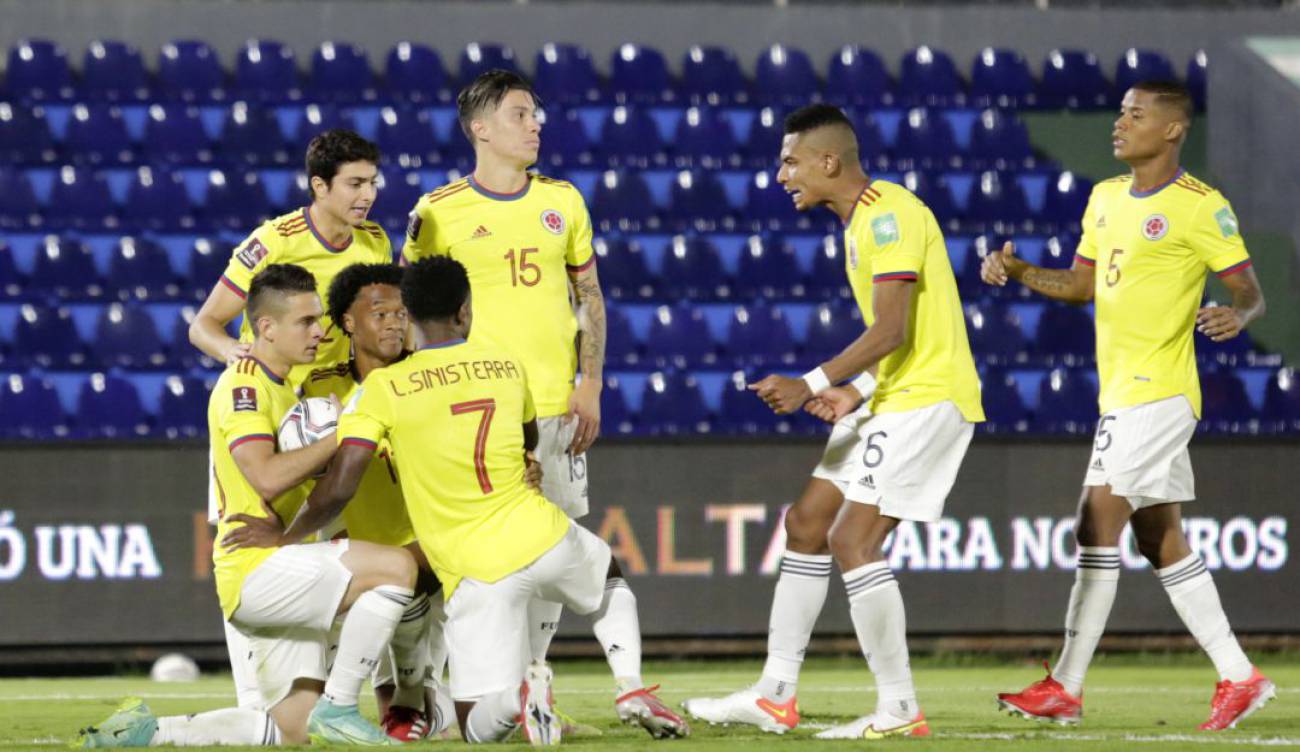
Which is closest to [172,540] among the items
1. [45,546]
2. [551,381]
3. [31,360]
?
[45,546]

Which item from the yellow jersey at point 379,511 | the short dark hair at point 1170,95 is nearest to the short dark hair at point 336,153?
the yellow jersey at point 379,511

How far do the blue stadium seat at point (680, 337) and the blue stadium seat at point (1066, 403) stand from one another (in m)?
1.86

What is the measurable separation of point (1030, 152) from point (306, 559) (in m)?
8.68

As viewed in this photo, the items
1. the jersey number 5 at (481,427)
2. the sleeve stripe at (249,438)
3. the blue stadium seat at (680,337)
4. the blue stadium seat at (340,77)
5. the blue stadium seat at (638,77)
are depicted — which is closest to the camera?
Result: the jersey number 5 at (481,427)

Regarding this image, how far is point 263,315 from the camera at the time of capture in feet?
18.9

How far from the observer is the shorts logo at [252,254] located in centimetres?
630

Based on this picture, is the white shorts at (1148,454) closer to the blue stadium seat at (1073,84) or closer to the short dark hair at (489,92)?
the short dark hair at (489,92)

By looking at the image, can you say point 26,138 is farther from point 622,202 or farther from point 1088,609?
point 1088,609

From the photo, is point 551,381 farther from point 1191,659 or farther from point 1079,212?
point 1079,212

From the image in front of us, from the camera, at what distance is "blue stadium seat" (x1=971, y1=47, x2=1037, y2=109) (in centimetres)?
1356

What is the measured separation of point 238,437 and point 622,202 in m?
6.73

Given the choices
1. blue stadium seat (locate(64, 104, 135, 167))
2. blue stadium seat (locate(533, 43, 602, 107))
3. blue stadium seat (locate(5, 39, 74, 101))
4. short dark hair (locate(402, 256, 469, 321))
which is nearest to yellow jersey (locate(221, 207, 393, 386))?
short dark hair (locate(402, 256, 469, 321))

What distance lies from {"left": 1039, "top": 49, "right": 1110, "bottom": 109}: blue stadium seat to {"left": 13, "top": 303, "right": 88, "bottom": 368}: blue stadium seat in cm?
688

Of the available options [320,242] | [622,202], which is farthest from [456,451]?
[622,202]
